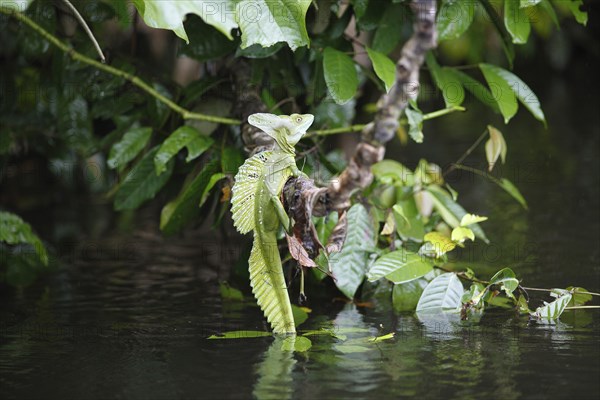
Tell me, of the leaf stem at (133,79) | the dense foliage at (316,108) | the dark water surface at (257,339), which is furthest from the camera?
the leaf stem at (133,79)

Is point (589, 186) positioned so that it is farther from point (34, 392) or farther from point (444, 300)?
point (34, 392)

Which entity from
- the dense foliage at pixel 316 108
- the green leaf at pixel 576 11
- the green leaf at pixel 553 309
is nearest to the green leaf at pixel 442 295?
the dense foliage at pixel 316 108

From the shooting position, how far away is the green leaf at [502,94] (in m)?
1.50

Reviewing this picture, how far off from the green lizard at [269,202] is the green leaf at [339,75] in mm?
259

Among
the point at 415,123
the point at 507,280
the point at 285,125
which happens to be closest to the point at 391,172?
the point at 415,123

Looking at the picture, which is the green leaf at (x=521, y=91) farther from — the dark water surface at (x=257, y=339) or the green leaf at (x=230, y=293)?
the green leaf at (x=230, y=293)

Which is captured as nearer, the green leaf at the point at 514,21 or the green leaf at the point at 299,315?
the green leaf at the point at 299,315

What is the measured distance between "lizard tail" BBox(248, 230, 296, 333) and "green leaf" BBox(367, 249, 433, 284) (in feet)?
0.57

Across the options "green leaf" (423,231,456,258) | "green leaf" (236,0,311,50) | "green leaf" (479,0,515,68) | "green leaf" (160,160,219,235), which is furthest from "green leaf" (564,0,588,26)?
"green leaf" (160,160,219,235)

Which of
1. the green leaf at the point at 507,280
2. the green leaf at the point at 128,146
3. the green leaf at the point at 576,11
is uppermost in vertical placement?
the green leaf at the point at 576,11

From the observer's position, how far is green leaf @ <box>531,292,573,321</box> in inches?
49.5

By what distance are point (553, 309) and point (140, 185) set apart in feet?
2.58

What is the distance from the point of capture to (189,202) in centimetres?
154

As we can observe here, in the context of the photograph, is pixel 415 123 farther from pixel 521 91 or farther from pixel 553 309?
pixel 553 309
